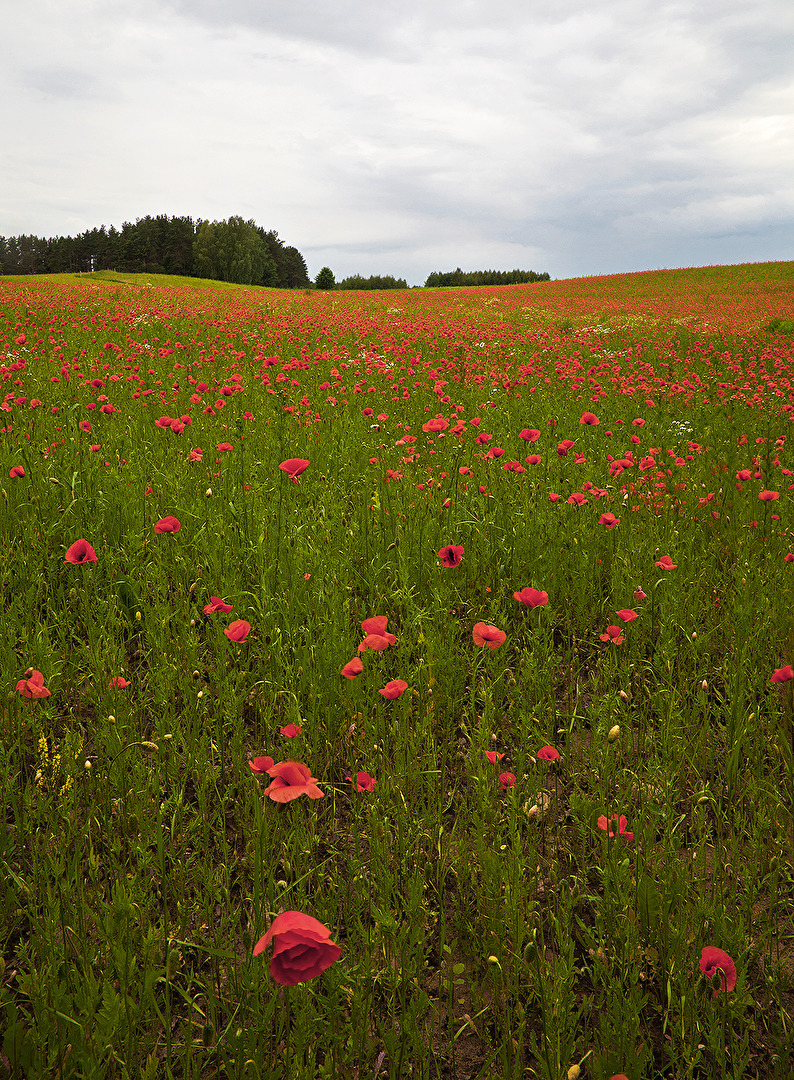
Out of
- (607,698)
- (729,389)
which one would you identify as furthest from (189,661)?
(729,389)

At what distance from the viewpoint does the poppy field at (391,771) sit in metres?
1.38

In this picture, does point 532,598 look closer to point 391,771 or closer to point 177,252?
point 391,771

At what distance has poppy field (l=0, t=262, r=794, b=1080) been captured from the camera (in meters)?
1.38

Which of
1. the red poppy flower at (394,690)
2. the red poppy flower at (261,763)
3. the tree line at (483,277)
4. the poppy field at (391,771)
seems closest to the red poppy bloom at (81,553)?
the poppy field at (391,771)

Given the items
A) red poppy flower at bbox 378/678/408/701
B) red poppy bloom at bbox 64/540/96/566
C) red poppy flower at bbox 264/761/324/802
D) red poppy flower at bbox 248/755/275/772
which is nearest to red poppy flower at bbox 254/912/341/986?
red poppy flower at bbox 264/761/324/802

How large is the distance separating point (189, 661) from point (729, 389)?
7.45 metres

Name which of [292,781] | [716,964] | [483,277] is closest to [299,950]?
[292,781]

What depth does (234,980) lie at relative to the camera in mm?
1424

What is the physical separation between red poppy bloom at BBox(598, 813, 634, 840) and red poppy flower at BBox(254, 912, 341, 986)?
971mm

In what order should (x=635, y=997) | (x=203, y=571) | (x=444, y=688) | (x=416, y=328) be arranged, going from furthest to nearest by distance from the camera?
1. (x=416, y=328)
2. (x=203, y=571)
3. (x=444, y=688)
4. (x=635, y=997)

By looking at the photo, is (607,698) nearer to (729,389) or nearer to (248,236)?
(729,389)

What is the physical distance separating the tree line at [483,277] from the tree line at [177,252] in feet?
73.0

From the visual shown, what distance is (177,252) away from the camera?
7519 centimetres

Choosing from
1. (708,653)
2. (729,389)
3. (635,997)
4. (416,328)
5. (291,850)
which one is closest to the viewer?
(635,997)
